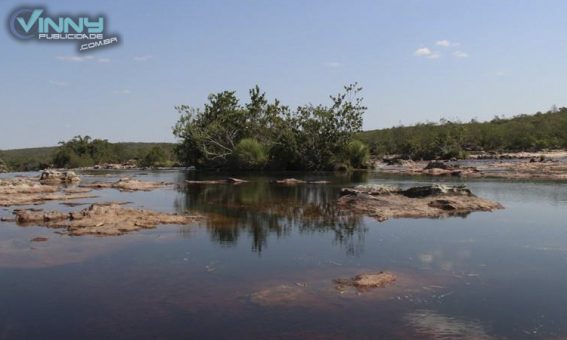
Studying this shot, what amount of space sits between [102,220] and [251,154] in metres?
46.3

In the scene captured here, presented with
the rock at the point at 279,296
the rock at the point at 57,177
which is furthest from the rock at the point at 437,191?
the rock at the point at 57,177

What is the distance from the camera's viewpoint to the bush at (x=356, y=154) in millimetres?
65062

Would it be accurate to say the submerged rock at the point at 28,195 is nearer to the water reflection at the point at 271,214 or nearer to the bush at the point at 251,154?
the water reflection at the point at 271,214

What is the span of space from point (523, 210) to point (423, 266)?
Answer: 13295 mm

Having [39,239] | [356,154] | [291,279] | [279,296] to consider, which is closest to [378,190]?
[291,279]

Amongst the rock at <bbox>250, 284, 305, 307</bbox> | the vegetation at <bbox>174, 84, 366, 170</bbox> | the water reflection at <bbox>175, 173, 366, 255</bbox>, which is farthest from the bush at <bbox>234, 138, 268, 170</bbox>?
the rock at <bbox>250, 284, 305, 307</bbox>

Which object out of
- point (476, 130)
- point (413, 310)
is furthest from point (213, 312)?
point (476, 130)

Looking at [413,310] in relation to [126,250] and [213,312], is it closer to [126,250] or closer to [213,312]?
[213,312]

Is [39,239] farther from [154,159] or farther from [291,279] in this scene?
[154,159]

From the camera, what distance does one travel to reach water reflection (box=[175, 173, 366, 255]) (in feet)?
64.4

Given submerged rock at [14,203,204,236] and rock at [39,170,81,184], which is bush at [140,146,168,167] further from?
submerged rock at [14,203,204,236]

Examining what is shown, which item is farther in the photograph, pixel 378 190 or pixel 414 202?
pixel 378 190

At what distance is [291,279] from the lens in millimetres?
13484

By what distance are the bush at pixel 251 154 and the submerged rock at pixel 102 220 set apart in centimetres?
4313
